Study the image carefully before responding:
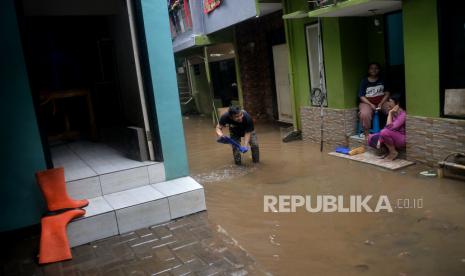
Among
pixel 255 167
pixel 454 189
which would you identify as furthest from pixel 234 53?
pixel 454 189

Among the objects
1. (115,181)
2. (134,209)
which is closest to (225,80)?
(115,181)

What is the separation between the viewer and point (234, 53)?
11.7m

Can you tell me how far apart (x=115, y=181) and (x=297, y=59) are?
5375 mm

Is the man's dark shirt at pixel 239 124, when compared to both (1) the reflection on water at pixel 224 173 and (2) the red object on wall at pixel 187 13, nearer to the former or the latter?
(1) the reflection on water at pixel 224 173

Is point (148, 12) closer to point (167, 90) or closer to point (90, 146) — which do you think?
point (167, 90)

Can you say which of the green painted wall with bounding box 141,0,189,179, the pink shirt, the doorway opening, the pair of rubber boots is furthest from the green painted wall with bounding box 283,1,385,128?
the pair of rubber boots

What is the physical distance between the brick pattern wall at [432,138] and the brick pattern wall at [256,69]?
5476 millimetres

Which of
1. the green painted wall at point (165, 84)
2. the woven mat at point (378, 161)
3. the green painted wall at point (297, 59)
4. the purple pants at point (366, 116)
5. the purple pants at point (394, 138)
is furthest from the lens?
the green painted wall at point (297, 59)

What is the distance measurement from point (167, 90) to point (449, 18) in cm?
393

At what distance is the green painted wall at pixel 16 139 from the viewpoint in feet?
13.4

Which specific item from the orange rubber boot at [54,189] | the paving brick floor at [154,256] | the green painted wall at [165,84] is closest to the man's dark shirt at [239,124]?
the green painted wall at [165,84]

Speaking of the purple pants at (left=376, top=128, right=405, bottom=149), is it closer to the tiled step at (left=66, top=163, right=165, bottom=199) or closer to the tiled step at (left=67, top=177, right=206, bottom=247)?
the tiled step at (left=67, top=177, right=206, bottom=247)

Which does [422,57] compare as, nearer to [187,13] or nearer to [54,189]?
[54,189]

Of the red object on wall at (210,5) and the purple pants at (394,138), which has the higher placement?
the red object on wall at (210,5)
